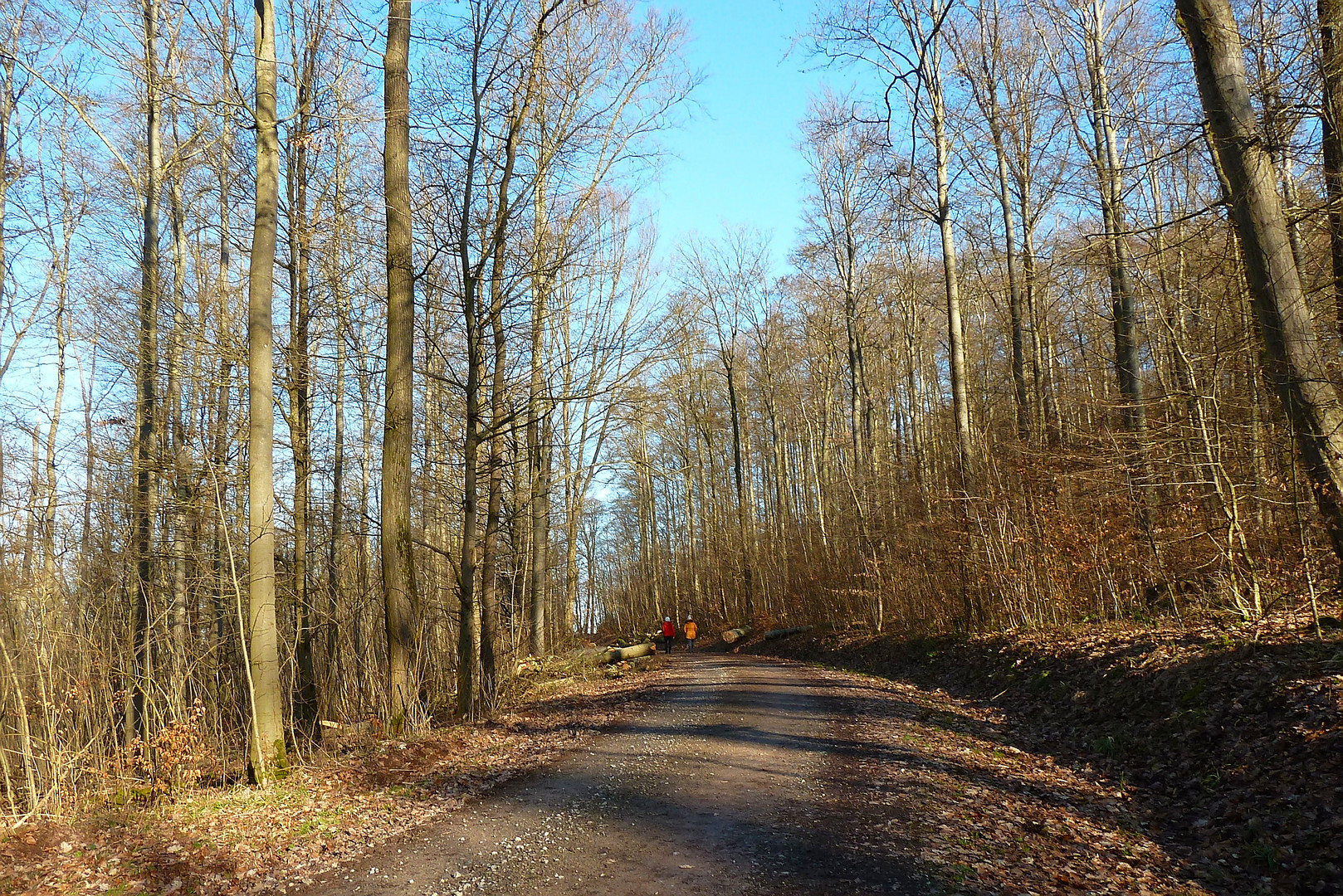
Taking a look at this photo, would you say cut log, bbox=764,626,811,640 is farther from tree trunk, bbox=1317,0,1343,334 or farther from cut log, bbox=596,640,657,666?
tree trunk, bbox=1317,0,1343,334

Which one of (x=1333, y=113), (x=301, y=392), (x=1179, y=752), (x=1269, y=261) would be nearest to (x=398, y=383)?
(x=301, y=392)

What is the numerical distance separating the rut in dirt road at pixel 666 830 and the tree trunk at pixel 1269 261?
4.92m

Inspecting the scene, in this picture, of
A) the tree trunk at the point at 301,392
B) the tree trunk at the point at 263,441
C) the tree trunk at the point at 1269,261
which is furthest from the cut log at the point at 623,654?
the tree trunk at the point at 1269,261

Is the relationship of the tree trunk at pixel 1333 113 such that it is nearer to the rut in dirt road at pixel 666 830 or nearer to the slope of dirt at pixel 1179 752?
the slope of dirt at pixel 1179 752

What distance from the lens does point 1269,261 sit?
22.6 ft

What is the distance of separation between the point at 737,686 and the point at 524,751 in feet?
17.8

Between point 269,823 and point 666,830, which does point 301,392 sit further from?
point 666,830

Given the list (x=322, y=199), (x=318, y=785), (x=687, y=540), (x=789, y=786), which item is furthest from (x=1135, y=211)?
(x=687, y=540)

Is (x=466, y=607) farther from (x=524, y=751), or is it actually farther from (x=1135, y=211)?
(x=1135, y=211)

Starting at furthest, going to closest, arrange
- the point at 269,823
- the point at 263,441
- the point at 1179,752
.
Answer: the point at 263,441 < the point at 1179,752 < the point at 269,823

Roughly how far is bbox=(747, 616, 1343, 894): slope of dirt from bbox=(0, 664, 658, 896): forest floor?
13.9ft

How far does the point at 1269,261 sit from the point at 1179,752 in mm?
4396

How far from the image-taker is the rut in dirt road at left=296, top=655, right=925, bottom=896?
15.8 ft

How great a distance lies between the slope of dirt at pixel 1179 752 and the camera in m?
5.00
